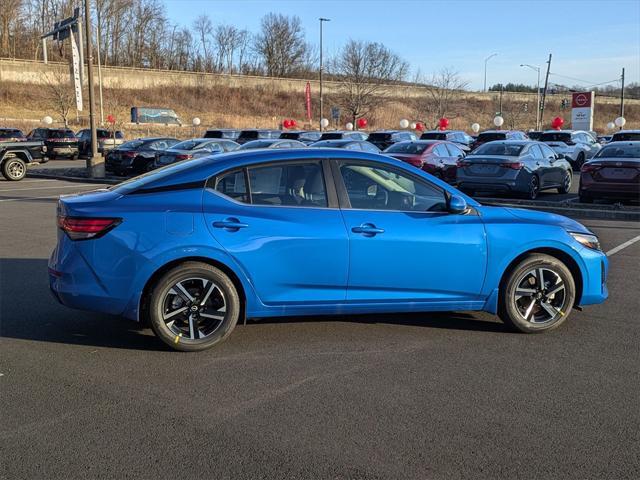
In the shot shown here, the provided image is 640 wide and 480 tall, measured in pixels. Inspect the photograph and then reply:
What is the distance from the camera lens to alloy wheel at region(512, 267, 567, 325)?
5961 mm

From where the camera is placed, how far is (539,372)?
4.99 metres

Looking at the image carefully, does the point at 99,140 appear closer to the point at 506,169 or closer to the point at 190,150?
the point at 190,150

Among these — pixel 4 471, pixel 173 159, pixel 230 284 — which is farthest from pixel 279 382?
pixel 173 159

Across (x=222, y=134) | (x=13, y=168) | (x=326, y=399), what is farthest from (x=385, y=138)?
(x=326, y=399)

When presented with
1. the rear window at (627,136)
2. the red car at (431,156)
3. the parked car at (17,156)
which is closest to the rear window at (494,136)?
the rear window at (627,136)

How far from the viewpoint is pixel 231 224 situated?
5316 millimetres

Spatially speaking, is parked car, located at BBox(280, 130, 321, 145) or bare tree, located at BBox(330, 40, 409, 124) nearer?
parked car, located at BBox(280, 130, 321, 145)

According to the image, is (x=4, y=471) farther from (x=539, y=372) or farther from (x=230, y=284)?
(x=539, y=372)

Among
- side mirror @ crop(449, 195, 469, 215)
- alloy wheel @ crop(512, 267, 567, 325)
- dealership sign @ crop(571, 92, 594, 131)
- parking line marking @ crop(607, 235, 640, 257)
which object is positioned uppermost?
dealership sign @ crop(571, 92, 594, 131)

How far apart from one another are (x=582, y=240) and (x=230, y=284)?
322 centimetres

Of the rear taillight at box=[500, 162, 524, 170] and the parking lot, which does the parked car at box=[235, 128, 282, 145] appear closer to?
the rear taillight at box=[500, 162, 524, 170]

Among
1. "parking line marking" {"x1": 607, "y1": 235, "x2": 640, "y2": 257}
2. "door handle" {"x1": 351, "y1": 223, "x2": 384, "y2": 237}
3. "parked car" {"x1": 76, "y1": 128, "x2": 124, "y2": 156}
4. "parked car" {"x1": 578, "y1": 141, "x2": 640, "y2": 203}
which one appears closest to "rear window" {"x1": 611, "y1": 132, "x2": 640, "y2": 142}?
"parked car" {"x1": 578, "y1": 141, "x2": 640, "y2": 203}

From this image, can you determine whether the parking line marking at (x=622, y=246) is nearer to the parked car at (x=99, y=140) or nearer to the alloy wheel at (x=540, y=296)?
the alloy wheel at (x=540, y=296)

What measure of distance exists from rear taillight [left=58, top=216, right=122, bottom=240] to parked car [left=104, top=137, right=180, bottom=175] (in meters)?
19.6
